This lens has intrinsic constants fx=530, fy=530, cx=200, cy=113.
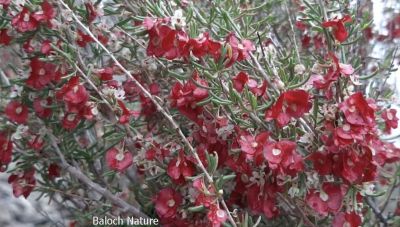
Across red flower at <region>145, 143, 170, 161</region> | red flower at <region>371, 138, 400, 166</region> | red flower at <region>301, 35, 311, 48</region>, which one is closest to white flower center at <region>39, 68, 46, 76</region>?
red flower at <region>145, 143, 170, 161</region>

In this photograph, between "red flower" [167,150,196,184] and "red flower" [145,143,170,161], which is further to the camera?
"red flower" [145,143,170,161]

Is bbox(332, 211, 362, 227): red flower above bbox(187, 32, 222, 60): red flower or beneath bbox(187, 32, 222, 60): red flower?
beneath

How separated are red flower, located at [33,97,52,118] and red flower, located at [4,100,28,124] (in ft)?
0.14

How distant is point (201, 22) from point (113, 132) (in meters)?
0.53

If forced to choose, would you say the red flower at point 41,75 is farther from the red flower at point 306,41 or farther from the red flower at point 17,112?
the red flower at point 306,41

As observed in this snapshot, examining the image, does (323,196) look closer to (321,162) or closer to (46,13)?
(321,162)

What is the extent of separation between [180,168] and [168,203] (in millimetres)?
175

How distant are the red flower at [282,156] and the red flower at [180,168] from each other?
Result: 0.29m

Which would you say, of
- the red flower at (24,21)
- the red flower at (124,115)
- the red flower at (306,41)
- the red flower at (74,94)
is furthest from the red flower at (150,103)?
the red flower at (306,41)

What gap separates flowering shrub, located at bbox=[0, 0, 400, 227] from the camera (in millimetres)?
1529

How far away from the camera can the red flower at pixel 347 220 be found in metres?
1.59

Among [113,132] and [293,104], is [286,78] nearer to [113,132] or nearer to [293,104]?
[293,104]

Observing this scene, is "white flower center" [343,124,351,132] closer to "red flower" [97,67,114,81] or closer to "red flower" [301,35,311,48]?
"red flower" [97,67,114,81]

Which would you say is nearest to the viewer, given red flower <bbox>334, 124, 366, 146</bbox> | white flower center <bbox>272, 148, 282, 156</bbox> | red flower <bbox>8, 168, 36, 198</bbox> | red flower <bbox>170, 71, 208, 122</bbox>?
red flower <bbox>334, 124, 366, 146</bbox>
